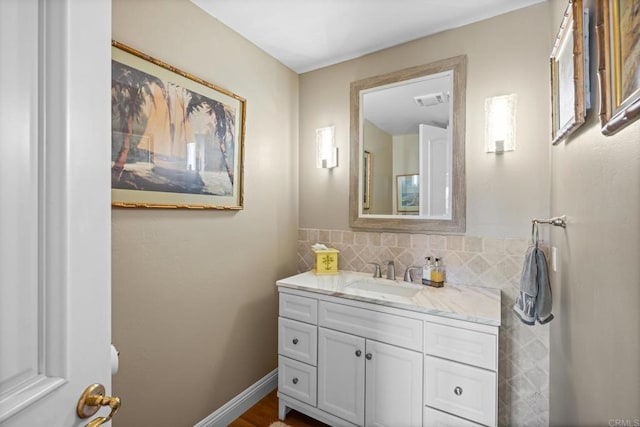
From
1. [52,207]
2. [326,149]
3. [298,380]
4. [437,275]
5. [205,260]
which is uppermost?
[326,149]

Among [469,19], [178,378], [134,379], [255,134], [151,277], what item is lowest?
[178,378]

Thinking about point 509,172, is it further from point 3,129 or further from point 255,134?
point 3,129

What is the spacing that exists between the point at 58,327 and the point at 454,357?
1.50m

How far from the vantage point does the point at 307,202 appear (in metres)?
2.59

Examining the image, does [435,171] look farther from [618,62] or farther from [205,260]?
[205,260]

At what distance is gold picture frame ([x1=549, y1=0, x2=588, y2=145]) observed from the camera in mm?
995

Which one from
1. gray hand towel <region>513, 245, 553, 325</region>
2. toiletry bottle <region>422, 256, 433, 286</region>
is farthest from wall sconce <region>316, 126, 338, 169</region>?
gray hand towel <region>513, 245, 553, 325</region>

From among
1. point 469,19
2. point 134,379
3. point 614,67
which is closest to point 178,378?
point 134,379

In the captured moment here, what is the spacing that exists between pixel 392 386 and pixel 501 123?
1.59 meters

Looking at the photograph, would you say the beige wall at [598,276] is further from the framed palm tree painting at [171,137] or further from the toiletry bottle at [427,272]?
the framed palm tree painting at [171,137]

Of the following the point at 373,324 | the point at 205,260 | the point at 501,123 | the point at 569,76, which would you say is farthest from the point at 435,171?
the point at 205,260

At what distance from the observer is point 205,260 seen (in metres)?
1.85

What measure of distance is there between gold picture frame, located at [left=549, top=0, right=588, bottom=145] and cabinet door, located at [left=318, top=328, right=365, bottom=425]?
1373 mm

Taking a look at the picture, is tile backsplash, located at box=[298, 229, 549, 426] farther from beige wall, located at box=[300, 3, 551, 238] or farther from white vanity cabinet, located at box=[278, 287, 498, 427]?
white vanity cabinet, located at box=[278, 287, 498, 427]
